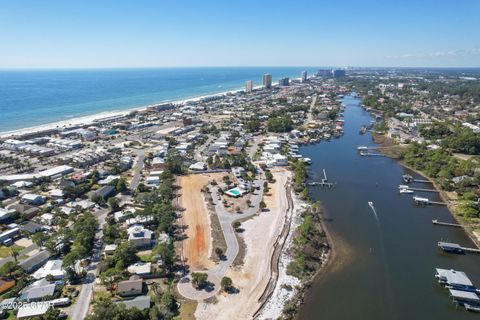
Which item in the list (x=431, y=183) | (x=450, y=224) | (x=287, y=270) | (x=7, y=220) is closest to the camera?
(x=287, y=270)

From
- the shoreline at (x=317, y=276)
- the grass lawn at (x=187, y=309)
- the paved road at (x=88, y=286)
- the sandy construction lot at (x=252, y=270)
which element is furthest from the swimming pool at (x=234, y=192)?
the grass lawn at (x=187, y=309)

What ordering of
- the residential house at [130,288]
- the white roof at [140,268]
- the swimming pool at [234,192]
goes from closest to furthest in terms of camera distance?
the residential house at [130,288] → the white roof at [140,268] → the swimming pool at [234,192]

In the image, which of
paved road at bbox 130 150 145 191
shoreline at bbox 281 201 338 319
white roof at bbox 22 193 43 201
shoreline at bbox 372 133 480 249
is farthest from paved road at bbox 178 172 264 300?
shoreline at bbox 372 133 480 249

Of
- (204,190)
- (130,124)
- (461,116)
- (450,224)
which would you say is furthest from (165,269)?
(461,116)

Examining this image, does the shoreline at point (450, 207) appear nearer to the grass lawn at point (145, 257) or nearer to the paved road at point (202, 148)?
the grass lawn at point (145, 257)

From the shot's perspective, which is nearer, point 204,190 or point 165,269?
point 165,269

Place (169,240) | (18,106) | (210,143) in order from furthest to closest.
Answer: (18,106)
(210,143)
(169,240)

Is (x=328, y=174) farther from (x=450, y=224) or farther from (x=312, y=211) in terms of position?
(x=450, y=224)
